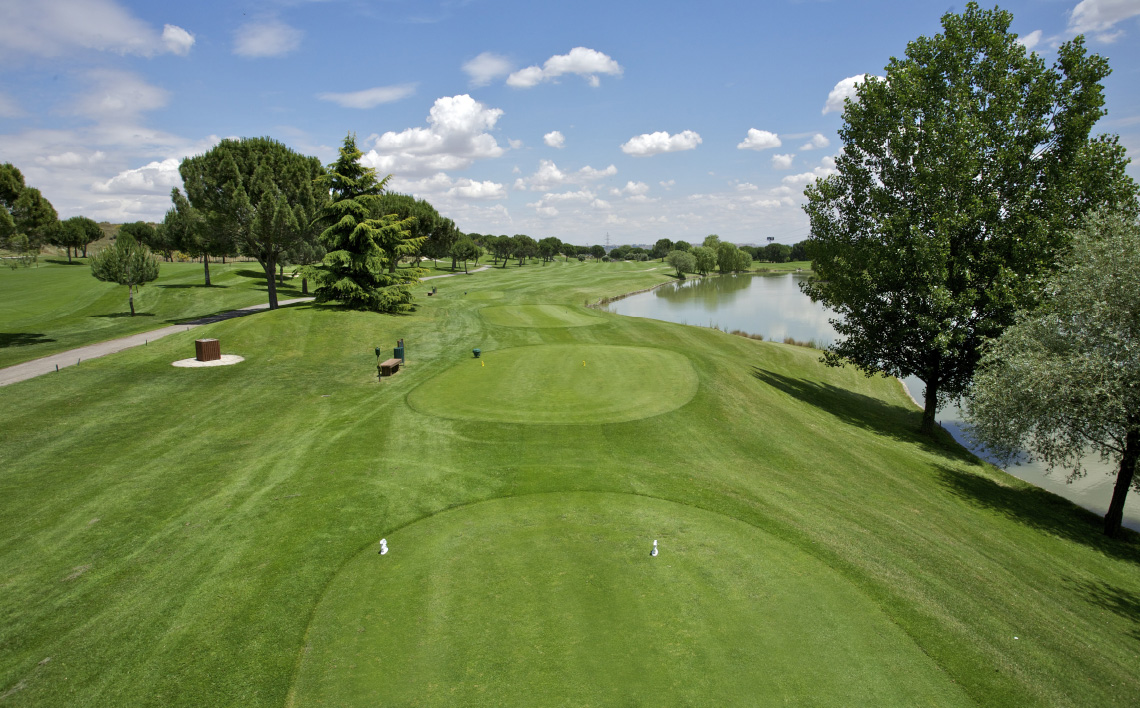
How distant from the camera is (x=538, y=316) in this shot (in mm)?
39125

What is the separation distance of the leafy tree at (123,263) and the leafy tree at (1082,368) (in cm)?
4835

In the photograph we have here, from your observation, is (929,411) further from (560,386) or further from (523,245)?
(523,245)

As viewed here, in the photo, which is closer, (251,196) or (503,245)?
(251,196)

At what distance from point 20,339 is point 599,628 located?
37.8m

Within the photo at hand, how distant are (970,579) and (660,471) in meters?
6.96

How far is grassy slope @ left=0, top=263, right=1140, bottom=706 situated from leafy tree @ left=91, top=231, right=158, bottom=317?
16.7 meters

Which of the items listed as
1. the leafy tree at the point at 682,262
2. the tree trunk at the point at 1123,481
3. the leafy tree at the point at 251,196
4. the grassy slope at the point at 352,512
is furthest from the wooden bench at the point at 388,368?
the leafy tree at the point at 682,262

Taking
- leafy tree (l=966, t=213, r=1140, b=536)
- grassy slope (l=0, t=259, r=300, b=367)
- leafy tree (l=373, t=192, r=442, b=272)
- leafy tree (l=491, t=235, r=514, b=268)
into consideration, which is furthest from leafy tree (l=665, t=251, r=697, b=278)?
leafy tree (l=966, t=213, r=1140, b=536)

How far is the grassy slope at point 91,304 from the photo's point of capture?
29594mm

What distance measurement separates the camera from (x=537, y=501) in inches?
478

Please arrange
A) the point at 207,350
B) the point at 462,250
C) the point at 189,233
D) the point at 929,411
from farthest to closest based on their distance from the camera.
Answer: the point at 462,250 < the point at 189,233 < the point at 929,411 < the point at 207,350

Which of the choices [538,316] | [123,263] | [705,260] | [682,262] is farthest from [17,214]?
[705,260]

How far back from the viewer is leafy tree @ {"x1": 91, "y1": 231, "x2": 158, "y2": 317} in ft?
115

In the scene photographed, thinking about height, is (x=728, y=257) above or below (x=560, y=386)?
above
